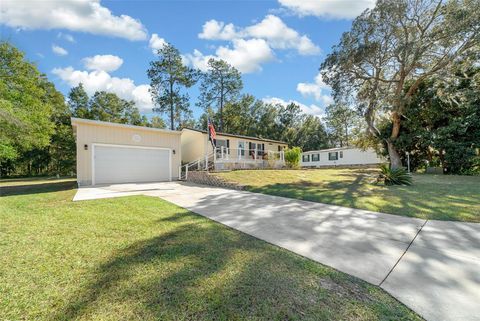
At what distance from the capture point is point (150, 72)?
25344 mm

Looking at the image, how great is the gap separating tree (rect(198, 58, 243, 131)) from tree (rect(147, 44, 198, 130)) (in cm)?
195

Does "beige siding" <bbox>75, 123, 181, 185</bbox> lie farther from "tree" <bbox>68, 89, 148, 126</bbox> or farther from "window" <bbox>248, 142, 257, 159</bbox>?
"tree" <bbox>68, 89, 148, 126</bbox>

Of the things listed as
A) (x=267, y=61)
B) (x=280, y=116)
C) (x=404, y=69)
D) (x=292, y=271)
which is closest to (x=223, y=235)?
(x=292, y=271)

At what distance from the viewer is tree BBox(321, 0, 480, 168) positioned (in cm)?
1238

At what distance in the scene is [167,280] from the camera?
2195 millimetres

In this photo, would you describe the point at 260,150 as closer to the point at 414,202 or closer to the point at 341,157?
the point at 341,157

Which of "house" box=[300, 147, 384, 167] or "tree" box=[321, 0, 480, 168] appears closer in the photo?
"tree" box=[321, 0, 480, 168]

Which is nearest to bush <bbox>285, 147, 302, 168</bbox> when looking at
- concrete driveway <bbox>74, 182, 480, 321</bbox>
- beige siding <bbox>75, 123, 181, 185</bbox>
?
beige siding <bbox>75, 123, 181, 185</bbox>

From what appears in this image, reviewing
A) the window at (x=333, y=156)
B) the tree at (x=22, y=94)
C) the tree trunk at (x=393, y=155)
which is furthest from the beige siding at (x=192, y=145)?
the window at (x=333, y=156)

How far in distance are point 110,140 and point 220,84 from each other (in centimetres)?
1989

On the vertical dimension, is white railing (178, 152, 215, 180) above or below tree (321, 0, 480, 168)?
below

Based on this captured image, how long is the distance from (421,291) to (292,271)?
47.6 inches

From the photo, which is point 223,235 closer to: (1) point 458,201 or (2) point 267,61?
(1) point 458,201

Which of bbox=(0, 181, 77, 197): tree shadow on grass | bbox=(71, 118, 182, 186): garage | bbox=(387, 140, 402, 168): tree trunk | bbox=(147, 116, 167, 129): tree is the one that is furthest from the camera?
bbox=(147, 116, 167, 129): tree
